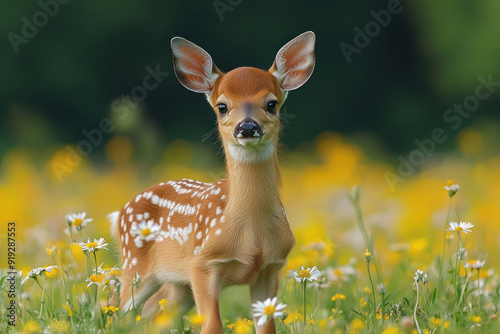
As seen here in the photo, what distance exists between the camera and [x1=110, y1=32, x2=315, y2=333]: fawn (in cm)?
363

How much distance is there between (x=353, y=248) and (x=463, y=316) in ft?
9.30

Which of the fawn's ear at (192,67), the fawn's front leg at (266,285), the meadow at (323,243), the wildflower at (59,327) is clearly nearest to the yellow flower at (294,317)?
the meadow at (323,243)

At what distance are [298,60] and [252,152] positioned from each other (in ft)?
2.21

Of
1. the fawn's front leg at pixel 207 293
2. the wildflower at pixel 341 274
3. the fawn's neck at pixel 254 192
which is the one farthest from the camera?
the wildflower at pixel 341 274

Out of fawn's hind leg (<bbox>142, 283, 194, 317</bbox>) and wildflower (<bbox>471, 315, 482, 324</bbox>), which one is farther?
fawn's hind leg (<bbox>142, 283, 194, 317</bbox>)

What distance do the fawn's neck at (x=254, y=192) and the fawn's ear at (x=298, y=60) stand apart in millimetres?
507

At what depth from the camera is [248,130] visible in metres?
3.48

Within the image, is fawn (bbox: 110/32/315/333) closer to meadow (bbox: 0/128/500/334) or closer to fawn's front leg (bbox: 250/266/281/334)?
fawn's front leg (bbox: 250/266/281/334)

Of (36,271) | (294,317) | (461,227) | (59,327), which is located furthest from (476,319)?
(36,271)

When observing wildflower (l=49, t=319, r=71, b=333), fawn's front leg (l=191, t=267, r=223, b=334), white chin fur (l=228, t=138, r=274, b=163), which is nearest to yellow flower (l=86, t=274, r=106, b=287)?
wildflower (l=49, t=319, r=71, b=333)

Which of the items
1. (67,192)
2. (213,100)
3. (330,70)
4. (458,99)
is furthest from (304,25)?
(213,100)

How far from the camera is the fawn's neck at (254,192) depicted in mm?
3709

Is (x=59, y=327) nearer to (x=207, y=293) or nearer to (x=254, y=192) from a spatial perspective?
(x=207, y=293)

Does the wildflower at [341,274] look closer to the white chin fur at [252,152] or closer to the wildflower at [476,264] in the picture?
the wildflower at [476,264]
